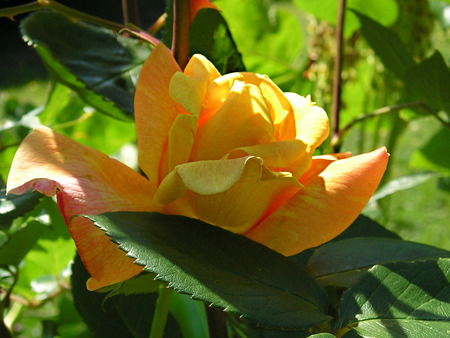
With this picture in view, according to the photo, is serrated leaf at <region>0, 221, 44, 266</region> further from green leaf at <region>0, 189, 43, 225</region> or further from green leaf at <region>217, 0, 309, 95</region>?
green leaf at <region>217, 0, 309, 95</region>

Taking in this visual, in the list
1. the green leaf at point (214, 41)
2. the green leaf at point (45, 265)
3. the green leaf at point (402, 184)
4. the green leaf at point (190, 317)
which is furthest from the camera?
the green leaf at point (402, 184)

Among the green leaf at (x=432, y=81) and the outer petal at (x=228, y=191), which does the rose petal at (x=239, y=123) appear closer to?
the outer petal at (x=228, y=191)

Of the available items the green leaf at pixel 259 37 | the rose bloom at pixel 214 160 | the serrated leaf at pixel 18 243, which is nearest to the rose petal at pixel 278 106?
the rose bloom at pixel 214 160

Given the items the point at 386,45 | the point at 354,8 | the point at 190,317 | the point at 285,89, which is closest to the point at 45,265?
the point at 190,317

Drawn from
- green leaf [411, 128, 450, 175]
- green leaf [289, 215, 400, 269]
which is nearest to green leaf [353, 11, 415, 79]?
green leaf [289, 215, 400, 269]

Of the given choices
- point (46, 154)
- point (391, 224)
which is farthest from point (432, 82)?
point (391, 224)

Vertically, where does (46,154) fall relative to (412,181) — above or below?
above

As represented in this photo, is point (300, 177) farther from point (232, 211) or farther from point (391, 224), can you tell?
point (391, 224)
